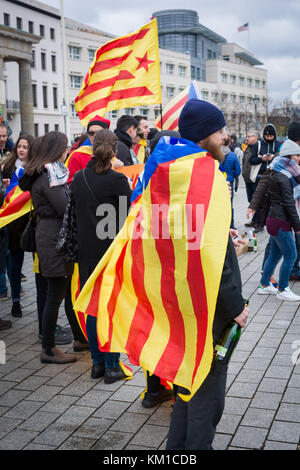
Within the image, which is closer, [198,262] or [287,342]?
[198,262]

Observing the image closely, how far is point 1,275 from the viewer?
285 inches

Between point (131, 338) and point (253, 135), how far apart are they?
10.3m

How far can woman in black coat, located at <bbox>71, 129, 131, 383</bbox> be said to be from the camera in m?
4.57

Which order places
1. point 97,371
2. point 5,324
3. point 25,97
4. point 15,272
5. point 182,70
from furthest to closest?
point 182,70, point 25,97, point 15,272, point 5,324, point 97,371

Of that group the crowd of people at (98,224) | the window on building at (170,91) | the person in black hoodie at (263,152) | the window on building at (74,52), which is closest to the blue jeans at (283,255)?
the crowd of people at (98,224)

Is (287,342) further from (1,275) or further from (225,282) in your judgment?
(1,275)

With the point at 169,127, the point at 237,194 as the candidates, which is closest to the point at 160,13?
the point at 237,194

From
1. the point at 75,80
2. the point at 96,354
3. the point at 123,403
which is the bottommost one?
the point at 123,403

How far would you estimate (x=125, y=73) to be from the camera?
7.56 meters

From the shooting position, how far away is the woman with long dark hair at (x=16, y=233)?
6.46 m

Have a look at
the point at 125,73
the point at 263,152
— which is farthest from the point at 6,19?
the point at 125,73

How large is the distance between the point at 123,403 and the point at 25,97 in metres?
53.4

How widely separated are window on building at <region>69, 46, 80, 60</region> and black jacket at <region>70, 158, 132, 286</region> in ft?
225

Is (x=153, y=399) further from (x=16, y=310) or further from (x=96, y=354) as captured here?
(x=16, y=310)
